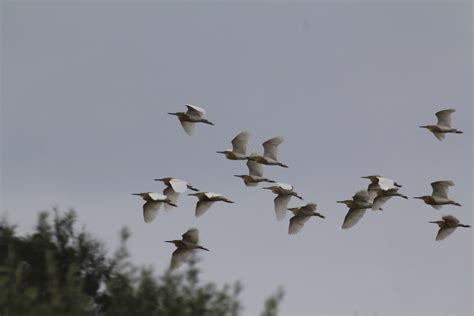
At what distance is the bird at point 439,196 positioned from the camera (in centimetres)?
3062

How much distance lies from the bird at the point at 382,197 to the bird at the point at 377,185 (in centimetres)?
7

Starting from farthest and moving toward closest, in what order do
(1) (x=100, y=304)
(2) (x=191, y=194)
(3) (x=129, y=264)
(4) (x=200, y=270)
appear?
1. (1) (x=100, y=304)
2. (3) (x=129, y=264)
3. (4) (x=200, y=270)
4. (2) (x=191, y=194)

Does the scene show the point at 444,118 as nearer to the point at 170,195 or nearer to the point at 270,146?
the point at 270,146

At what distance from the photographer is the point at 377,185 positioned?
31141mm

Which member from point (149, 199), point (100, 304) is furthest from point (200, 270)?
point (149, 199)

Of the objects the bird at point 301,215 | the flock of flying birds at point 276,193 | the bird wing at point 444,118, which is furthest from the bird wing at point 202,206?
the bird wing at point 444,118

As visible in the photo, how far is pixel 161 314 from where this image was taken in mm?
43562

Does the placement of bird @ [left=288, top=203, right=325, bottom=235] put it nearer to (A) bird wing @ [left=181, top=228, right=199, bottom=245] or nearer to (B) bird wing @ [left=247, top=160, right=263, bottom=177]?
(B) bird wing @ [left=247, top=160, right=263, bottom=177]

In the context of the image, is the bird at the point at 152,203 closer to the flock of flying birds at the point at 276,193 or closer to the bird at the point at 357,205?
the flock of flying birds at the point at 276,193

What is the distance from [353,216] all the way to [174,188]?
319 cm

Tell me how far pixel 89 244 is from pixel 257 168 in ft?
58.3

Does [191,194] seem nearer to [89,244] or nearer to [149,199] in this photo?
[149,199]

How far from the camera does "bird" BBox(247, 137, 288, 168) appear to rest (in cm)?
3123

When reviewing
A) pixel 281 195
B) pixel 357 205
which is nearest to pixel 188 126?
pixel 281 195
